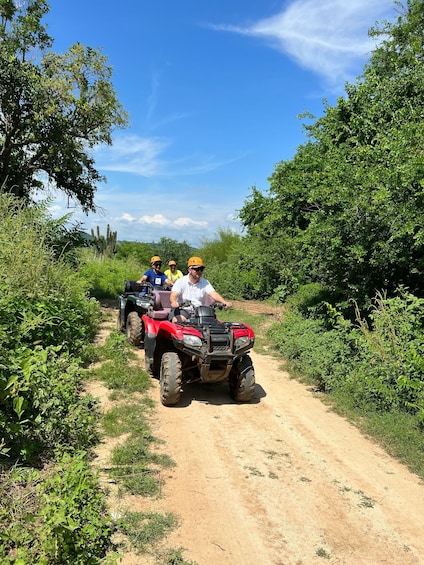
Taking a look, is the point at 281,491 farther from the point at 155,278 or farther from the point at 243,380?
the point at 155,278

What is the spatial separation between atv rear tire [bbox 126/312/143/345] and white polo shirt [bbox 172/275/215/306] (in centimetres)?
212

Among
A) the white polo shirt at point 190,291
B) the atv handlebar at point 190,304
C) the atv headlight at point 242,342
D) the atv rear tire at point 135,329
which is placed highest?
the white polo shirt at point 190,291

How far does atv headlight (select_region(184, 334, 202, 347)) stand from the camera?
17.4 ft

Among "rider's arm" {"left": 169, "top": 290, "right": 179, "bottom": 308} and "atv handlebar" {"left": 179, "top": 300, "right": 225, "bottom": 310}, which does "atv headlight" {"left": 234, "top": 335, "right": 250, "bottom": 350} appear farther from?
"rider's arm" {"left": 169, "top": 290, "right": 179, "bottom": 308}

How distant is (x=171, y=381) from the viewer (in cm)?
538

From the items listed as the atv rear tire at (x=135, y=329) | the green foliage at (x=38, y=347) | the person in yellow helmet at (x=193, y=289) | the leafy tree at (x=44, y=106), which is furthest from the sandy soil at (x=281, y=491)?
the leafy tree at (x=44, y=106)

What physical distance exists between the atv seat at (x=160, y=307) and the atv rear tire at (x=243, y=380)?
5.01 ft

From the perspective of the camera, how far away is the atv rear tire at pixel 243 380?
575 centimetres

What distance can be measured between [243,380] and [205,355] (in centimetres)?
81

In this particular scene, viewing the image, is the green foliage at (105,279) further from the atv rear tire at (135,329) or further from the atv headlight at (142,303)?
the atv headlight at (142,303)

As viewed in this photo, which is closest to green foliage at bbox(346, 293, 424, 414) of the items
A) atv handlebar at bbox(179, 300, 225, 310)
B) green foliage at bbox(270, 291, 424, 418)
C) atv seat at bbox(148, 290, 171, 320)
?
green foliage at bbox(270, 291, 424, 418)

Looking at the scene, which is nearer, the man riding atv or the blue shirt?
the man riding atv

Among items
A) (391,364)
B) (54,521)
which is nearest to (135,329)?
(391,364)

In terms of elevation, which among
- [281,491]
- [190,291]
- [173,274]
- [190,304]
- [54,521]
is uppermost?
[173,274]
